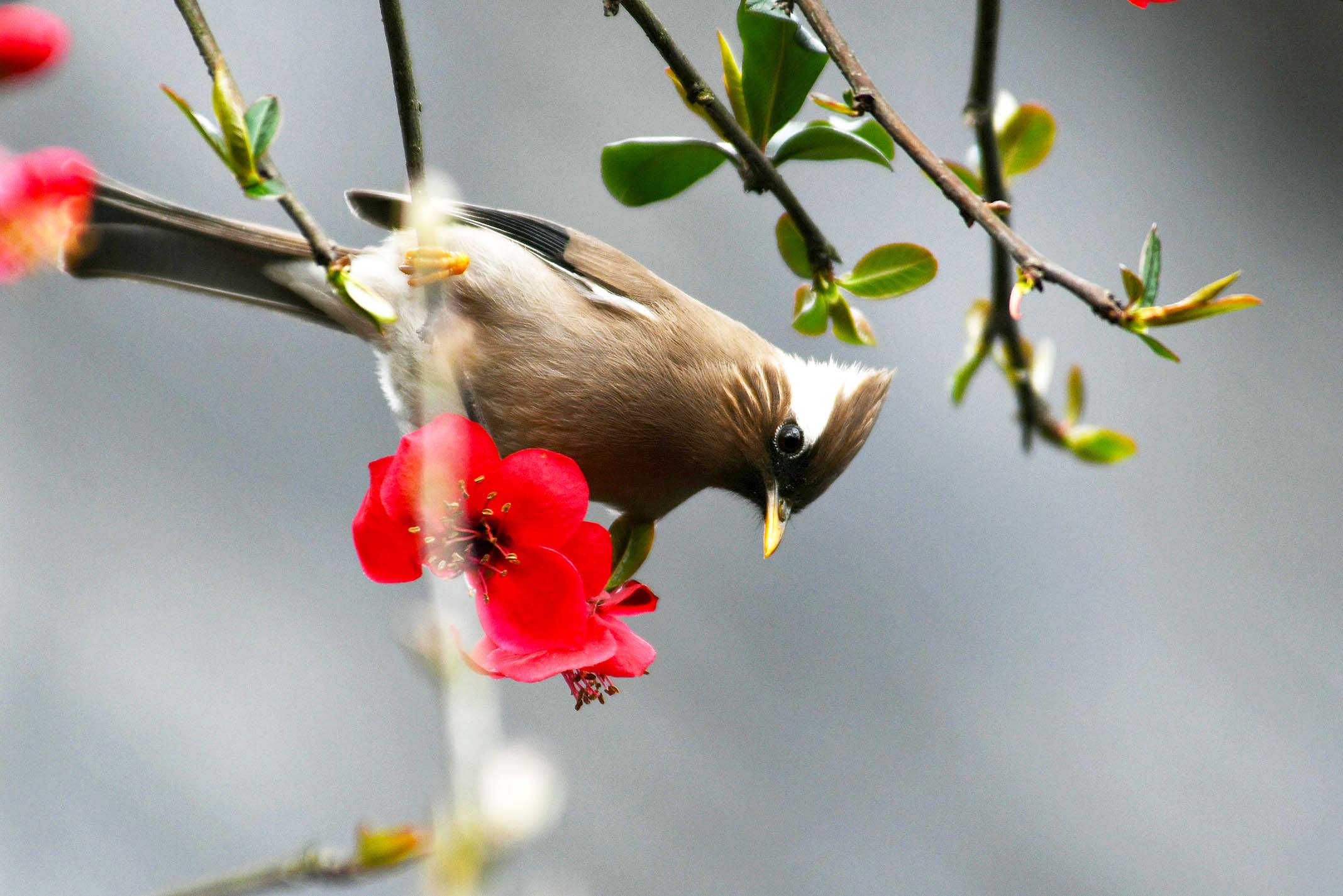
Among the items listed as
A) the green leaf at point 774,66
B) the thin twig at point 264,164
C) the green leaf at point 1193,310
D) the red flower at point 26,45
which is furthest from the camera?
the green leaf at point 774,66

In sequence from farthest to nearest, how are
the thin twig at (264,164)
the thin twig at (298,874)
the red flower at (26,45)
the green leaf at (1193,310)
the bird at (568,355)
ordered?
the bird at (568,355) < the green leaf at (1193,310) < the thin twig at (264,164) < the thin twig at (298,874) < the red flower at (26,45)

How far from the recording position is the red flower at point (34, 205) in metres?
0.81

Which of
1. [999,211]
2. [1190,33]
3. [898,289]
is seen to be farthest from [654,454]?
[1190,33]

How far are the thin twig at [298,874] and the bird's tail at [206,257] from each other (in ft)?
3.87

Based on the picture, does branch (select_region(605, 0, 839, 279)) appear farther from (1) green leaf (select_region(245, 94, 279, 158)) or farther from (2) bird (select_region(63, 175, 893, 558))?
(2) bird (select_region(63, 175, 893, 558))

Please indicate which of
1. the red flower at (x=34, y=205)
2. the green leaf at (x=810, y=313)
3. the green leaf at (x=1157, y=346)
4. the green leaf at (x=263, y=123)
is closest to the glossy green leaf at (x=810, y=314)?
the green leaf at (x=810, y=313)

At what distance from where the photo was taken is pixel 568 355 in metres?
1.90

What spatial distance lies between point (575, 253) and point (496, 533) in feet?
3.69

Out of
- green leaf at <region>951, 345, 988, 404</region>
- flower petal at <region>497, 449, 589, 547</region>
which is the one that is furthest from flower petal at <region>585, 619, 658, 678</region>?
green leaf at <region>951, 345, 988, 404</region>

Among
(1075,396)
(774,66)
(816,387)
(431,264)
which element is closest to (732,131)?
(774,66)

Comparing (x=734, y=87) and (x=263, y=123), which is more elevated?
(x=734, y=87)

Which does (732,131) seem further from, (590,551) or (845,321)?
(590,551)

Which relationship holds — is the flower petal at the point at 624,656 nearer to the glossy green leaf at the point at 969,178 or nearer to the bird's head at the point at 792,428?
the bird's head at the point at 792,428

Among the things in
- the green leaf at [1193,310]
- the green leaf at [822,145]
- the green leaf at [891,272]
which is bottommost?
the green leaf at [1193,310]
